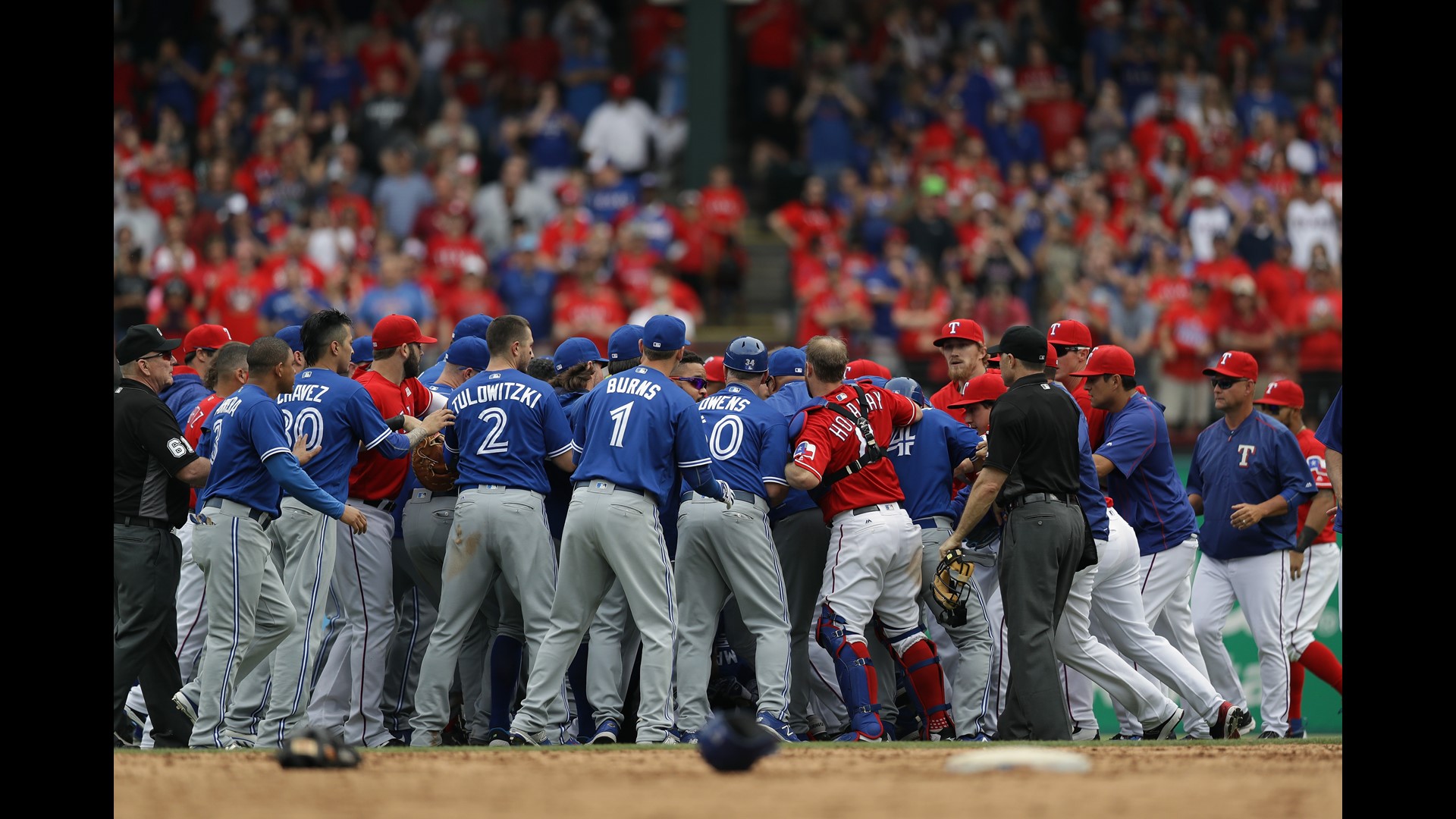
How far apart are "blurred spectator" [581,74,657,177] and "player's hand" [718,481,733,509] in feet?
34.6

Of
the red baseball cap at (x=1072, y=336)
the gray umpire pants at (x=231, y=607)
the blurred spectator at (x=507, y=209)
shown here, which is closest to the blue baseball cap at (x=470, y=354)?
the gray umpire pants at (x=231, y=607)

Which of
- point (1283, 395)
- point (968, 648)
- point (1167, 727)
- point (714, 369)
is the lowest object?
point (1167, 727)

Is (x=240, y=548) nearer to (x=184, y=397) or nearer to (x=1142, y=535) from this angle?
(x=184, y=397)

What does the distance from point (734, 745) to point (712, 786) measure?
26cm

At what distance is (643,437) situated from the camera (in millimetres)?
8586

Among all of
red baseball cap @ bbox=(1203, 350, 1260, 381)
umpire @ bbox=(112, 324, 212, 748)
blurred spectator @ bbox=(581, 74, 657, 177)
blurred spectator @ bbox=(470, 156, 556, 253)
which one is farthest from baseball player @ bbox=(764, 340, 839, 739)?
blurred spectator @ bbox=(581, 74, 657, 177)

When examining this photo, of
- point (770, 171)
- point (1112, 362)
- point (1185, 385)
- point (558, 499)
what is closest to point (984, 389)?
point (1112, 362)

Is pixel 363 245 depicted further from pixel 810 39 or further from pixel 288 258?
pixel 810 39

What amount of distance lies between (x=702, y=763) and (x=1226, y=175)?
1319 cm

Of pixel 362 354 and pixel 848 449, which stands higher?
pixel 362 354

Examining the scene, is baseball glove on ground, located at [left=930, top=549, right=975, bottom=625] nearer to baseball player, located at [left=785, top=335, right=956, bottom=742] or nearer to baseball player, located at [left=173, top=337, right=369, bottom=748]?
baseball player, located at [left=785, top=335, right=956, bottom=742]

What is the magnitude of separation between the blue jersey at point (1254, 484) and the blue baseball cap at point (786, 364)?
8.92ft

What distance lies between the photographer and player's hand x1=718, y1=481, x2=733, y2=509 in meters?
8.71

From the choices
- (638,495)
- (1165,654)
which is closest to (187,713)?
(638,495)
